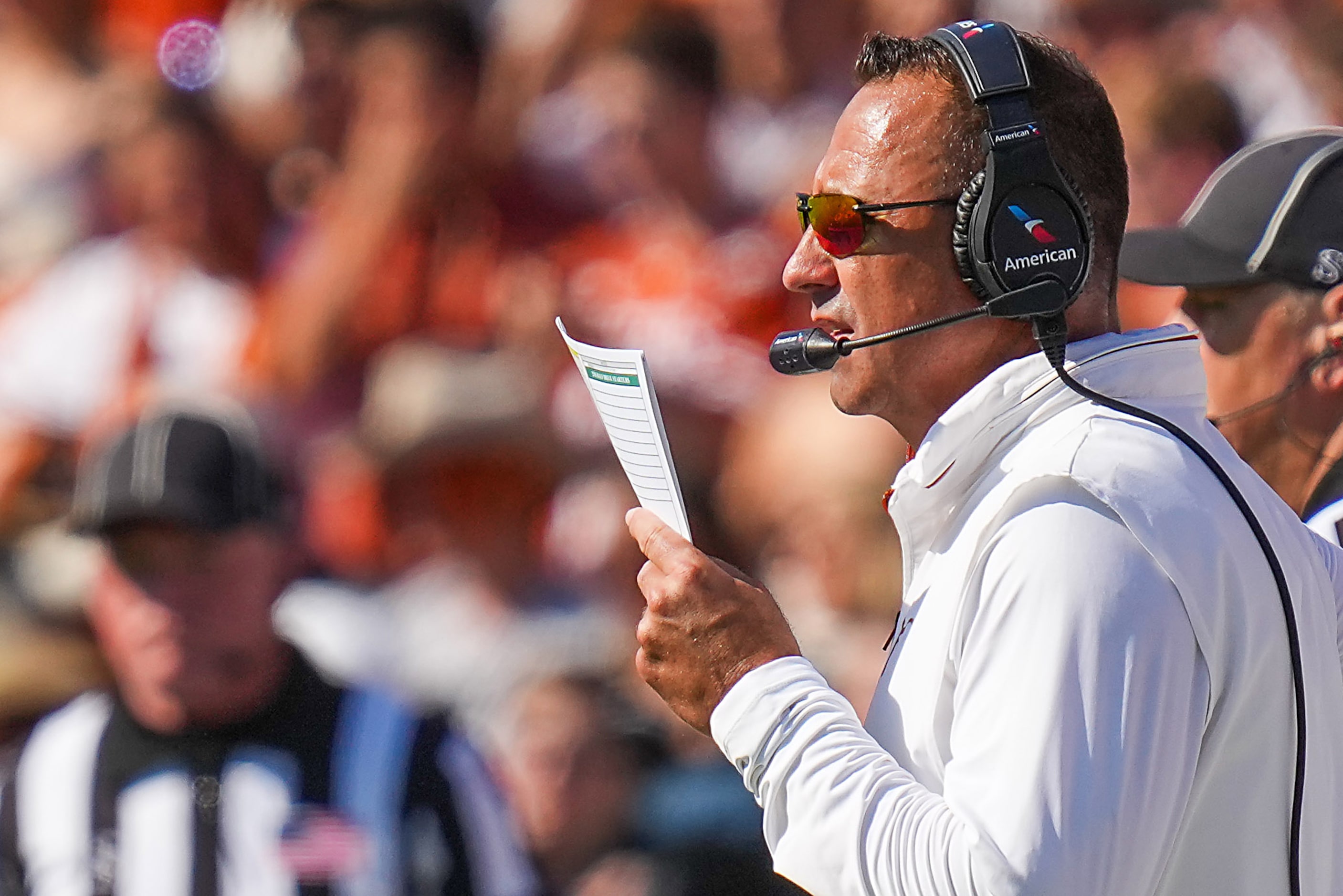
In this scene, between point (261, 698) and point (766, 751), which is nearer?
point (766, 751)

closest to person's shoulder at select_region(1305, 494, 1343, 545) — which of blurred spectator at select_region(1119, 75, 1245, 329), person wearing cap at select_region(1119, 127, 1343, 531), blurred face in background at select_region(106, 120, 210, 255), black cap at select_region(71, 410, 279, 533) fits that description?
person wearing cap at select_region(1119, 127, 1343, 531)

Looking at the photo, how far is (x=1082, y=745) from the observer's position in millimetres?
1253

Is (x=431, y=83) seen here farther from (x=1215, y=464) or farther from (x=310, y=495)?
(x=1215, y=464)

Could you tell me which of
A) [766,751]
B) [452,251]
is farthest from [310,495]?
[766,751]

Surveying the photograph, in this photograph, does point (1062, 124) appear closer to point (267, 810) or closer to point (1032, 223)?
point (1032, 223)

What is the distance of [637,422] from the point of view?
62.2 inches

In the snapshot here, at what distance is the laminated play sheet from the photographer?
1545mm

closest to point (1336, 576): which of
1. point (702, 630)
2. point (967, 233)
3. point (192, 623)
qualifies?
point (967, 233)

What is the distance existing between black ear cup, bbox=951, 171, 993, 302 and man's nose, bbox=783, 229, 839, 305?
151 millimetres

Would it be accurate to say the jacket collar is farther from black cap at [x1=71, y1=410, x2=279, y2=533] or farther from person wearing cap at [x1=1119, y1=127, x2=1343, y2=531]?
black cap at [x1=71, y1=410, x2=279, y2=533]

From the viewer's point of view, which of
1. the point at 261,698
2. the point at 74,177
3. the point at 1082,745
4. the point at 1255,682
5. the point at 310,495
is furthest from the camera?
the point at 74,177

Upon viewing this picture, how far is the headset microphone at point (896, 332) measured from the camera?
59.1 inches

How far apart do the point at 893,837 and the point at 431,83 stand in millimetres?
3721

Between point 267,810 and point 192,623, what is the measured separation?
16.8 inches
